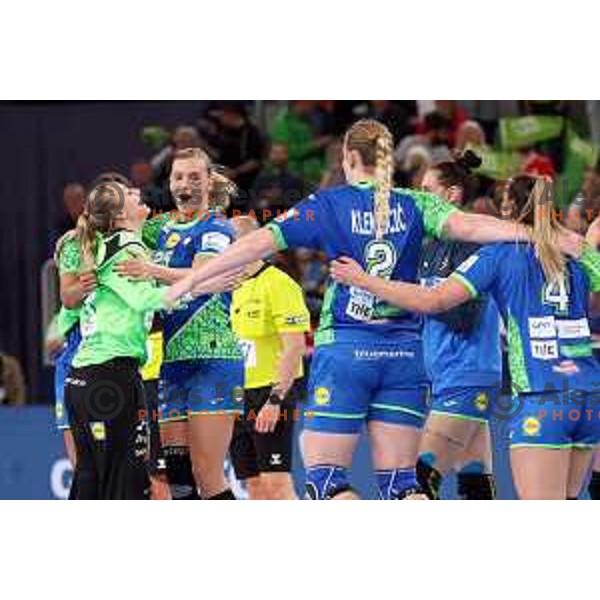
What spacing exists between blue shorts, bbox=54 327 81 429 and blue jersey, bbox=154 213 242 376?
67 cm

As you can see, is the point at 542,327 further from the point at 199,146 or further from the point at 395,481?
the point at 199,146

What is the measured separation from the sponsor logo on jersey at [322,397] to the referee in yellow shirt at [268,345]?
1648 mm

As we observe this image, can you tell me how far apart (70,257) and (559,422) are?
3.60m

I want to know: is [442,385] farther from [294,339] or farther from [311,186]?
[311,186]

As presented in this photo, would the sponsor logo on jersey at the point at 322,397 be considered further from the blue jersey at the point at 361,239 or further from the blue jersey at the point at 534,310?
the blue jersey at the point at 534,310

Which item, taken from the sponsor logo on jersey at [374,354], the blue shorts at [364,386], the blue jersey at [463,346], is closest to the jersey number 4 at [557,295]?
the blue shorts at [364,386]

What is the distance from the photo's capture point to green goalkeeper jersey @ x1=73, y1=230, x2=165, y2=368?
440 inches

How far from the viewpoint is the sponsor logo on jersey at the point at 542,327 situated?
1092cm

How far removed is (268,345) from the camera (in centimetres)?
1289

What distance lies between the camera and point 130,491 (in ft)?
36.7

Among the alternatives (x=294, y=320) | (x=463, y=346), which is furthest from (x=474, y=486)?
(x=294, y=320)
